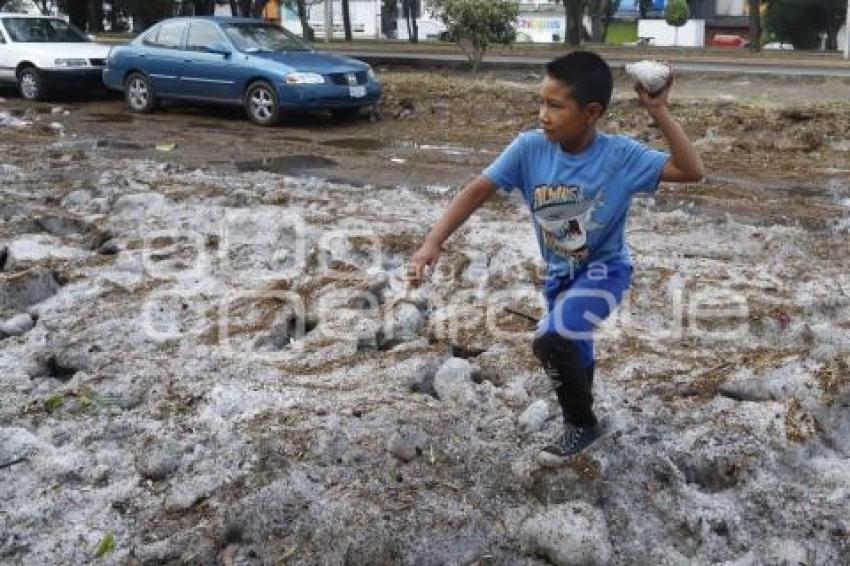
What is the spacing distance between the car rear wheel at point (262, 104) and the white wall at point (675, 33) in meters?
45.0

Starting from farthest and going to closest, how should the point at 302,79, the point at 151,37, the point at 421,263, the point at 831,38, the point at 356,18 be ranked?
the point at 356,18 < the point at 831,38 < the point at 151,37 < the point at 302,79 < the point at 421,263

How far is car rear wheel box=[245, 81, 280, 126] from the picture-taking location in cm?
1394

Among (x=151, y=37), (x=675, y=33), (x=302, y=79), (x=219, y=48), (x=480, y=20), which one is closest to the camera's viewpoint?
(x=302, y=79)

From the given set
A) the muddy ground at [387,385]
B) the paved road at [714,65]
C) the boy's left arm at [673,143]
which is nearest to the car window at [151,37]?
the muddy ground at [387,385]

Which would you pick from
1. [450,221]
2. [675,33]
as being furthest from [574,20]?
[450,221]

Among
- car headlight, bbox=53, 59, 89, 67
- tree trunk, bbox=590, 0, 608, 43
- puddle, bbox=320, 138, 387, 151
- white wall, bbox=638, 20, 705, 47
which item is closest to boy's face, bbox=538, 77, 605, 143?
puddle, bbox=320, 138, 387, 151

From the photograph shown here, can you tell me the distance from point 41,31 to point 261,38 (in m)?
5.76

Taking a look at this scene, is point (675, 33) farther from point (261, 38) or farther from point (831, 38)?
point (261, 38)

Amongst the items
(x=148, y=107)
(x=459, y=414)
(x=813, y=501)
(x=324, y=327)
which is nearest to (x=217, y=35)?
(x=148, y=107)

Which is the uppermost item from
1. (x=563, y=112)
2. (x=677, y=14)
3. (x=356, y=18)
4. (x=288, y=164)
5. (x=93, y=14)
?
(x=356, y=18)

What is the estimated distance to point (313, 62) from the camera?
14.2 meters

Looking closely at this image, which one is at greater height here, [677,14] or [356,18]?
[356,18]

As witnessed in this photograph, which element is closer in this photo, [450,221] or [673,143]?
[673,143]

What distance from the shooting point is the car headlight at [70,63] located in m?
17.0
